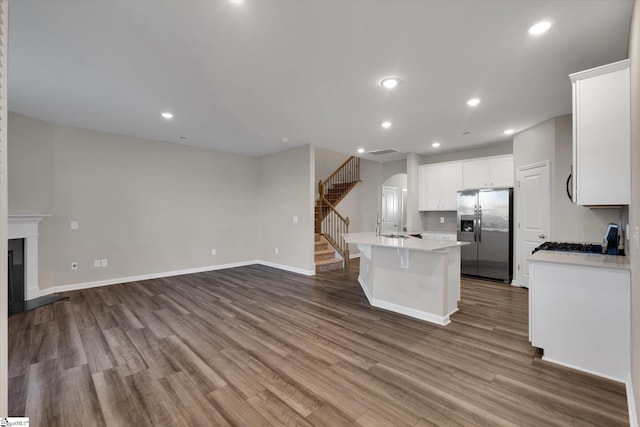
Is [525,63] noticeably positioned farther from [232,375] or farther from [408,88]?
[232,375]

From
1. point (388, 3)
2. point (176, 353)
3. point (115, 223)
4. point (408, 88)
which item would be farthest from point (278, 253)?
point (388, 3)

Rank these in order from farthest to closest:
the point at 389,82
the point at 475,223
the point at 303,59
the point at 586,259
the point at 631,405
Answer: the point at 475,223 < the point at 389,82 < the point at 303,59 < the point at 586,259 < the point at 631,405

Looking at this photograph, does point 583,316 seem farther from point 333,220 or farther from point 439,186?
point 333,220

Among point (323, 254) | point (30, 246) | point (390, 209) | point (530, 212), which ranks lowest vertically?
point (323, 254)

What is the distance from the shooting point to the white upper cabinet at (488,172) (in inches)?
212

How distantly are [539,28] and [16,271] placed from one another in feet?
22.4

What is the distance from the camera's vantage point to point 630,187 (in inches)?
82.9

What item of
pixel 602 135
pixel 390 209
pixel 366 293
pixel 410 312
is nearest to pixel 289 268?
pixel 366 293

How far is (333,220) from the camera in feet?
25.1

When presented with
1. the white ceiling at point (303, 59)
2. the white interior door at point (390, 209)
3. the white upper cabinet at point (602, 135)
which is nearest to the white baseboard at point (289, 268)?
the white interior door at point (390, 209)

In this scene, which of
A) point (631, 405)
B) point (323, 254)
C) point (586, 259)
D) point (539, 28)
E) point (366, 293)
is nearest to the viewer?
point (631, 405)

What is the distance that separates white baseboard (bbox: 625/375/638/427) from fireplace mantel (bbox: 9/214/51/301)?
6.60 metres

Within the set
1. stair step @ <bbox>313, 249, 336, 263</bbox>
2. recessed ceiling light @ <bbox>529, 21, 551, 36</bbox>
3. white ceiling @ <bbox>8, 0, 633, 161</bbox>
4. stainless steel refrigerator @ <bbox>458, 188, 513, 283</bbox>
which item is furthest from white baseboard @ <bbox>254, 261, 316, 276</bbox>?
recessed ceiling light @ <bbox>529, 21, 551, 36</bbox>

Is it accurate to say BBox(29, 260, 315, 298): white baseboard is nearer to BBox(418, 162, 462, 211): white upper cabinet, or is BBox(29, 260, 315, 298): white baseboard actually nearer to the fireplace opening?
the fireplace opening
